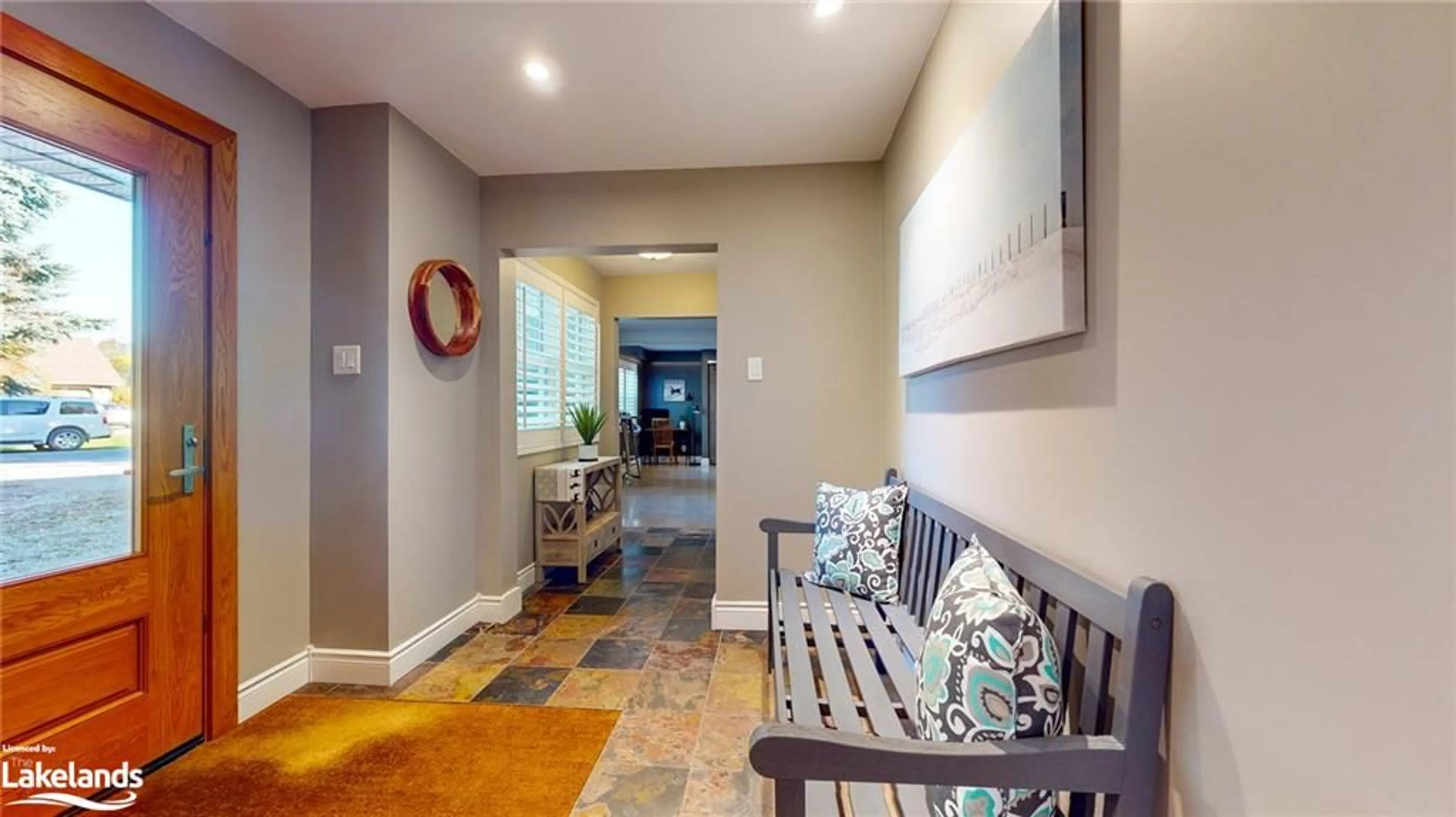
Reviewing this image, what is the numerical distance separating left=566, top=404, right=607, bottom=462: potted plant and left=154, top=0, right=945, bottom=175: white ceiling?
199 centimetres

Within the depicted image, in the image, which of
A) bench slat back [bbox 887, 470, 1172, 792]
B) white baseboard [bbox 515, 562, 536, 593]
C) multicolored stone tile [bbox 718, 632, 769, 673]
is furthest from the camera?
white baseboard [bbox 515, 562, 536, 593]

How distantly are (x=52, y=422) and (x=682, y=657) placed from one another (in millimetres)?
2253

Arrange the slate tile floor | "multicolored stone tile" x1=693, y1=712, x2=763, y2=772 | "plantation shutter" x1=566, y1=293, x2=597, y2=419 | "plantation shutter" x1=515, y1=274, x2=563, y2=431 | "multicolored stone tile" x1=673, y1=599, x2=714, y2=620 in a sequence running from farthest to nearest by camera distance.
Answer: "plantation shutter" x1=566, y1=293, x2=597, y2=419 → "plantation shutter" x1=515, y1=274, x2=563, y2=431 → "multicolored stone tile" x1=673, y1=599, x2=714, y2=620 → "multicolored stone tile" x1=693, y1=712, x2=763, y2=772 → the slate tile floor

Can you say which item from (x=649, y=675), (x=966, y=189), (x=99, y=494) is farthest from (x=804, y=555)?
(x=99, y=494)

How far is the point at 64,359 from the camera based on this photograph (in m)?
1.59

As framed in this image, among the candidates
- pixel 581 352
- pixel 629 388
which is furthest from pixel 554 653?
pixel 629 388

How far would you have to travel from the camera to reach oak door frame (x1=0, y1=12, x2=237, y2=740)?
196 centimetres

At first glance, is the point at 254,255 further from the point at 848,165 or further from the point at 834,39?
the point at 848,165

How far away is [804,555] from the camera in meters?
2.95

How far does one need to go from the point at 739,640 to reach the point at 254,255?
8.64 feet

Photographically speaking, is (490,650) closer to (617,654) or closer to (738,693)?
(617,654)

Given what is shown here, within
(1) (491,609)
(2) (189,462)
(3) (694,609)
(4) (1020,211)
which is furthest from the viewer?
(3) (694,609)

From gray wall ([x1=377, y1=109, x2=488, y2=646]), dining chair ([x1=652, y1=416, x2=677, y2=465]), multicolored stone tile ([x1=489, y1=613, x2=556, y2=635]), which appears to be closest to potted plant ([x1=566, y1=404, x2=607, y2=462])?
gray wall ([x1=377, y1=109, x2=488, y2=646])

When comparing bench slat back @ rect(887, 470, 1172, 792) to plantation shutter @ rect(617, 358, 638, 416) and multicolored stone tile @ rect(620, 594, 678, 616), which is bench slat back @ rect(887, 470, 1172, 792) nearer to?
multicolored stone tile @ rect(620, 594, 678, 616)
